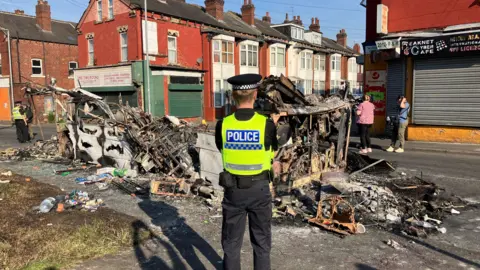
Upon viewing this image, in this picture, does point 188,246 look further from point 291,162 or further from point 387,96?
point 387,96

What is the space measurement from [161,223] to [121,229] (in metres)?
0.71

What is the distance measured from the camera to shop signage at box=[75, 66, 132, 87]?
2475 cm

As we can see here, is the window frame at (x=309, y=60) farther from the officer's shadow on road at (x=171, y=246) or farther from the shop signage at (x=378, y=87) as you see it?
the officer's shadow on road at (x=171, y=246)

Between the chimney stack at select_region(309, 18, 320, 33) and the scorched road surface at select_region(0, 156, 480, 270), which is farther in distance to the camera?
the chimney stack at select_region(309, 18, 320, 33)

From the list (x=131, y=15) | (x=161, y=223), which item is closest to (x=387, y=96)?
(x=161, y=223)

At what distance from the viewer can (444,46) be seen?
13188mm

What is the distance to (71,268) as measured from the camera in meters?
4.17

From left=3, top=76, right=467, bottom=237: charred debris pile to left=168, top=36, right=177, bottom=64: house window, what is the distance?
1568cm

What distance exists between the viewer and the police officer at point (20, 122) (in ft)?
50.5

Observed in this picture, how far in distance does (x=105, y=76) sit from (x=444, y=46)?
69.7ft

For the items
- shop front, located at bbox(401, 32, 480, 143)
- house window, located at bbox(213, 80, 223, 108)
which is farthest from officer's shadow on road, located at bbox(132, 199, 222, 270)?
house window, located at bbox(213, 80, 223, 108)

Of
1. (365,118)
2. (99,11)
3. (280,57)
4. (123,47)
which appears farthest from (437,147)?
(280,57)

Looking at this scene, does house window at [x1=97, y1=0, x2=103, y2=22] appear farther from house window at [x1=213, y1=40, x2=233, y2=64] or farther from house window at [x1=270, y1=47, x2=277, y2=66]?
house window at [x1=270, y1=47, x2=277, y2=66]

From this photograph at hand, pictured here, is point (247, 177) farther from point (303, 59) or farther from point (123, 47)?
point (303, 59)
